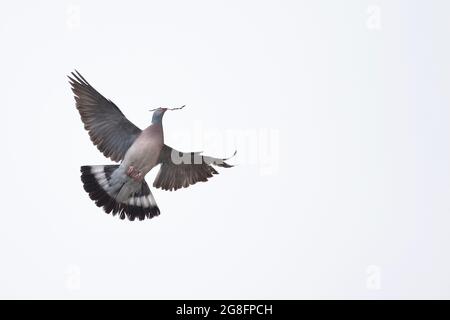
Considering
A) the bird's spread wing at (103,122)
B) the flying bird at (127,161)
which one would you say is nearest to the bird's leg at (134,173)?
the flying bird at (127,161)

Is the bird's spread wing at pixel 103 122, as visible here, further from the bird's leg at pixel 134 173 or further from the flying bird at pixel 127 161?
the bird's leg at pixel 134 173

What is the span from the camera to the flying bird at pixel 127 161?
10.9 metres

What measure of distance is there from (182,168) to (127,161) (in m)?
0.91

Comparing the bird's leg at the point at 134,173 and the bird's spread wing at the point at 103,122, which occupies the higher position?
the bird's spread wing at the point at 103,122

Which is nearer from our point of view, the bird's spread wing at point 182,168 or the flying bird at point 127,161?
the flying bird at point 127,161

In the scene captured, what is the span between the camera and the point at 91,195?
11039mm

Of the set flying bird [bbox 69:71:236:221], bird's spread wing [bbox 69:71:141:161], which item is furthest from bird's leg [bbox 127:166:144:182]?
bird's spread wing [bbox 69:71:141:161]

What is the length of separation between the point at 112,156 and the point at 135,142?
1.73ft

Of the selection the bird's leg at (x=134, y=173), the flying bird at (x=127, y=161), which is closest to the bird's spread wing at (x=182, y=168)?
the flying bird at (x=127, y=161)

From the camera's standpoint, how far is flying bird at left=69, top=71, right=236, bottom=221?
35.8ft

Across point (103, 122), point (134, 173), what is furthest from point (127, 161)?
point (103, 122)

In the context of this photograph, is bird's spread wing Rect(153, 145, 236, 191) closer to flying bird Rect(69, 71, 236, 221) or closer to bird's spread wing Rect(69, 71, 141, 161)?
flying bird Rect(69, 71, 236, 221)
